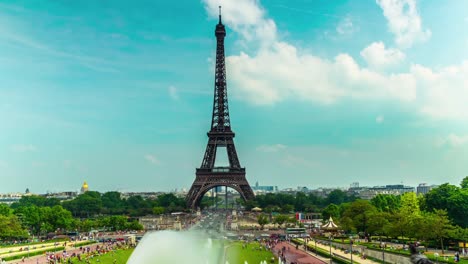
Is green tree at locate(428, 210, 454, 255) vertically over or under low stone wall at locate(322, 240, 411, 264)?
over

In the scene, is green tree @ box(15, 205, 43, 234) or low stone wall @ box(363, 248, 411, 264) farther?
green tree @ box(15, 205, 43, 234)

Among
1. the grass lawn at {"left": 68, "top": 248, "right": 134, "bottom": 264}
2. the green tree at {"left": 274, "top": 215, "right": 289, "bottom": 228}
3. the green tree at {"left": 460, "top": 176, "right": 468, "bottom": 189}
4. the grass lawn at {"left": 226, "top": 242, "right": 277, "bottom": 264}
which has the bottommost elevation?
the grass lawn at {"left": 68, "top": 248, "right": 134, "bottom": 264}

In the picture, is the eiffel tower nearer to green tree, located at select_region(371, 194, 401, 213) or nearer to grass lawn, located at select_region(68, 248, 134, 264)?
green tree, located at select_region(371, 194, 401, 213)

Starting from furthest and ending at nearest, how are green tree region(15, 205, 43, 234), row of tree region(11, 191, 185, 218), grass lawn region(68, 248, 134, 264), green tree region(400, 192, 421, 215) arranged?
1. row of tree region(11, 191, 185, 218)
2. green tree region(15, 205, 43, 234)
3. green tree region(400, 192, 421, 215)
4. grass lawn region(68, 248, 134, 264)

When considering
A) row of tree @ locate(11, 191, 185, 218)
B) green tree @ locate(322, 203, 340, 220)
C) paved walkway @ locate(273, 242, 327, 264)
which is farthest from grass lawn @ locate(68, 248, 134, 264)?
row of tree @ locate(11, 191, 185, 218)

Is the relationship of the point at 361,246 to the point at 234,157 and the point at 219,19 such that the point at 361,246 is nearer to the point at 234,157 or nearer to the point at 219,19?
the point at 234,157

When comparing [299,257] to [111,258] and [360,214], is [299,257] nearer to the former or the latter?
[111,258]
